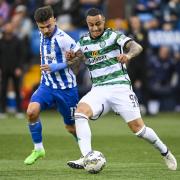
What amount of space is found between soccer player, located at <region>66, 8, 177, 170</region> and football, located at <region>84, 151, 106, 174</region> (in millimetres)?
484

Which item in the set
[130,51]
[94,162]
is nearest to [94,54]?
[130,51]

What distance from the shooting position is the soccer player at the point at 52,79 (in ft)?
36.2

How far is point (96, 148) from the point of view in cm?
1342

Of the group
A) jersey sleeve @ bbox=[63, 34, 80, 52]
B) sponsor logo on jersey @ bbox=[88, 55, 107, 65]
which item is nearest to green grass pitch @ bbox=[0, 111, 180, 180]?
sponsor logo on jersey @ bbox=[88, 55, 107, 65]

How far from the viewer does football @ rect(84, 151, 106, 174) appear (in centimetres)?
991

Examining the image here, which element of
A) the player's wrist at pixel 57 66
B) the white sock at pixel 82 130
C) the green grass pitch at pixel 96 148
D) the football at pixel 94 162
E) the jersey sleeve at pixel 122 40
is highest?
the jersey sleeve at pixel 122 40

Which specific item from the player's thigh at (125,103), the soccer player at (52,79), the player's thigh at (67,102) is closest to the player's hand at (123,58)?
the player's thigh at (125,103)

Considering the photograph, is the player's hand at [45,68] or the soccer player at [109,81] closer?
the soccer player at [109,81]

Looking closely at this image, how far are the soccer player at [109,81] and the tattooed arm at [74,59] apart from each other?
111 mm

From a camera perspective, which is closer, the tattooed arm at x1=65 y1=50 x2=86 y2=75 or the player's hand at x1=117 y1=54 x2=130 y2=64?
the player's hand at x1=117 y1=54 x2=130 y2=64

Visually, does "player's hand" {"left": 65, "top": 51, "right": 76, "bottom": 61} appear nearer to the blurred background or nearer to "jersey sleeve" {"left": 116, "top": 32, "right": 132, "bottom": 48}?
"jersey sleeve" {"left": 116, "top": 32, "right": 132, "bottom": 48}

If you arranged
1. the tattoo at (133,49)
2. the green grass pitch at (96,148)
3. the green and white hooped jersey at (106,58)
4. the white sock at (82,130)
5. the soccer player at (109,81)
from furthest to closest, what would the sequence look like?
1. the green and white hooped jersey at (106,58)
2. the soccer player at (109,81)
3. the tattoo at (133,49)
4. the white sock at (82,130)
5. the green grass pitch at (96,148)

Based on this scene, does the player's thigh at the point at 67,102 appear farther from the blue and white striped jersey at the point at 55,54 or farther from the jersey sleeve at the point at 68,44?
the jersey sleeve at the point at 68,44

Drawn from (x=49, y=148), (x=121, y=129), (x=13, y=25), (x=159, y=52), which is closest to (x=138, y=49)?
(x=49, y=148)
